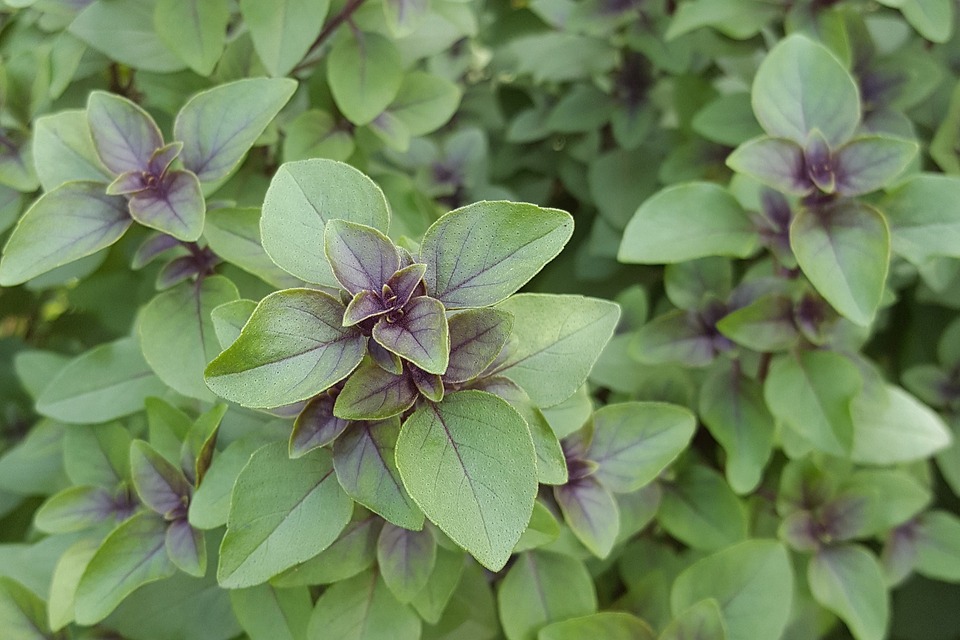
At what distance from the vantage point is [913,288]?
129 centimetres

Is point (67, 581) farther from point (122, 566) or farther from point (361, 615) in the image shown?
point (361, 615)

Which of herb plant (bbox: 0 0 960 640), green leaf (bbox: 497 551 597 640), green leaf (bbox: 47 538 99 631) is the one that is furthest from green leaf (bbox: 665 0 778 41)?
green leaf (bbox: 47 538 99 631)

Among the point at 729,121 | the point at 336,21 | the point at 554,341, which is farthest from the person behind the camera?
the point at 729,121

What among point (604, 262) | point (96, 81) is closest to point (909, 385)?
point (604, 262)

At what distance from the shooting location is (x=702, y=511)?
0.87m

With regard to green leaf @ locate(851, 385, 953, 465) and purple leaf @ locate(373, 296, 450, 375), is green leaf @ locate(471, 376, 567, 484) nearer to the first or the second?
purple leaf @ locate(373, 296, 450, 375)

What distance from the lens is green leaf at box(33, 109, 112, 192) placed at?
0.73 metres

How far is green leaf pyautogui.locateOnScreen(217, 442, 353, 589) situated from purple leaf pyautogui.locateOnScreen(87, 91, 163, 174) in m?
0.29

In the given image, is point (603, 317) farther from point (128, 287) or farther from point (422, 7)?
point (128, 287)

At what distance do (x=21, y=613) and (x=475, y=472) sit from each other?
1.63 ft

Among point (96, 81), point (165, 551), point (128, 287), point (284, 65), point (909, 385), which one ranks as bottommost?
point (909, 385)

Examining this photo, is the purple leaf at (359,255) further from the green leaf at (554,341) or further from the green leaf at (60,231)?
the green leaf at (60,231)

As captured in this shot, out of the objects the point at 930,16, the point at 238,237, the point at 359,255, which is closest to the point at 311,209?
the point at 359,255

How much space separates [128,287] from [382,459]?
71 centimetres
